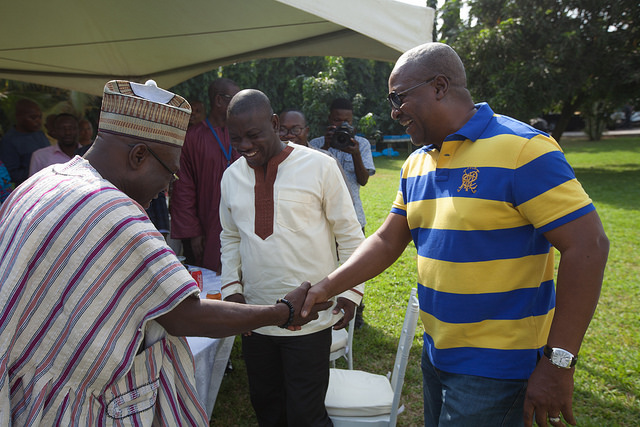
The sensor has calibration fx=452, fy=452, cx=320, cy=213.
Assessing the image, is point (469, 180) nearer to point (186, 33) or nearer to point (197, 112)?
point (186, 33)

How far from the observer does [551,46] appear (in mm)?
14445

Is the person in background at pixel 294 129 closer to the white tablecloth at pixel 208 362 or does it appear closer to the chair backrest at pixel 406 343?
the white tablecloth at pixel 208 362

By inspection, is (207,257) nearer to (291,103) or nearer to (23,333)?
(23,333)

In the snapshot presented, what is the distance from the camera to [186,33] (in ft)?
15.3

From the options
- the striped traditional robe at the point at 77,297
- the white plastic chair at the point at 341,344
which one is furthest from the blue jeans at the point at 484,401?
the white plastic chair at the point at 341,344

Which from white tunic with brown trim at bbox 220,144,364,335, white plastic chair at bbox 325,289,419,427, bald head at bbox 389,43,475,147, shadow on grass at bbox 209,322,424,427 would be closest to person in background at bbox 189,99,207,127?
shadow on grass at bbox 209,322,424,427

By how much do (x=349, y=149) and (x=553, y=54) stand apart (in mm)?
13458

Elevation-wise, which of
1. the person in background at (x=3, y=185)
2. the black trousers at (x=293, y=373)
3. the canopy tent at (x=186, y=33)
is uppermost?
the canopy tent at (x=186, y=33)

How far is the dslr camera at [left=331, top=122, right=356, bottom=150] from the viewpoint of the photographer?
423 cm

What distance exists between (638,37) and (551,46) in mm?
2918

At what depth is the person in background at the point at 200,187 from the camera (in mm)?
3805

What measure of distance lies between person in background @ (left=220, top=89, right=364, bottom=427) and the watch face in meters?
1.22

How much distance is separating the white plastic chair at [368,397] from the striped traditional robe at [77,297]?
48.8 inches

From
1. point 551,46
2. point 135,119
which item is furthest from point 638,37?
point 135,119
